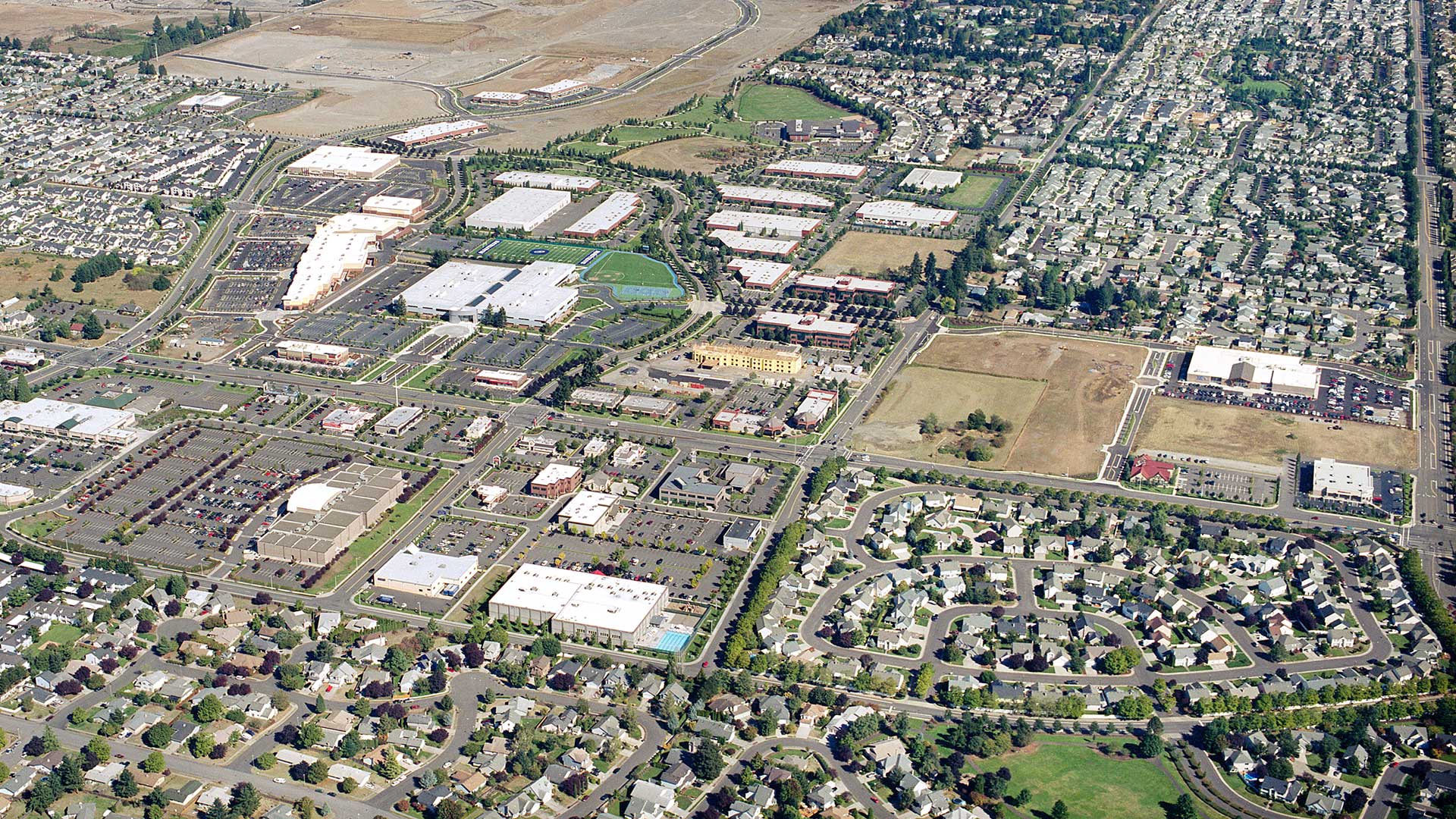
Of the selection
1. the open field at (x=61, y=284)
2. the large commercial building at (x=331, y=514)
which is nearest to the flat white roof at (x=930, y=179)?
the open field at (x=61, y=284)

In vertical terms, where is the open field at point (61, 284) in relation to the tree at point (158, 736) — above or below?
above

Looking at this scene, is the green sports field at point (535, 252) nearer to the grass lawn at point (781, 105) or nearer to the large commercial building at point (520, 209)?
the large commercial building at point (520, 209)

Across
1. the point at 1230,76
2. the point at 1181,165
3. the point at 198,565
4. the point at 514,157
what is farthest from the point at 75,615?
the point at 1230,76

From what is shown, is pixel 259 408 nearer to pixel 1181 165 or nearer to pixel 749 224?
pixel 749 224

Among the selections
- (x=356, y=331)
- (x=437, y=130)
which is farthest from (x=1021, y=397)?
(x=437, y=130)

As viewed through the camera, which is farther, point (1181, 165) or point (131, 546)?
point (1181, 165)

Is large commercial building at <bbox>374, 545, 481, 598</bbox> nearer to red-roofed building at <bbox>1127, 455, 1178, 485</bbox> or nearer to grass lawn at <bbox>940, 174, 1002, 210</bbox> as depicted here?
red-roofed building at <bbox>1127, 455, 1178, 485</bbox>

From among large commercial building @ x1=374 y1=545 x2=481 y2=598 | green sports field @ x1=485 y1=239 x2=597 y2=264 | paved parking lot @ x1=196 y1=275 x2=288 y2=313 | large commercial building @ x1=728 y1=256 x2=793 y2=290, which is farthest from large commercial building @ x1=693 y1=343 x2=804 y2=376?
paved parking lot @ x1=196 y1=275 x2=288 y2=313
